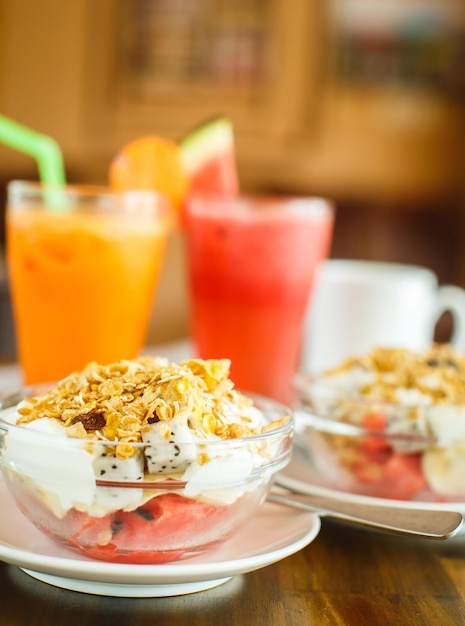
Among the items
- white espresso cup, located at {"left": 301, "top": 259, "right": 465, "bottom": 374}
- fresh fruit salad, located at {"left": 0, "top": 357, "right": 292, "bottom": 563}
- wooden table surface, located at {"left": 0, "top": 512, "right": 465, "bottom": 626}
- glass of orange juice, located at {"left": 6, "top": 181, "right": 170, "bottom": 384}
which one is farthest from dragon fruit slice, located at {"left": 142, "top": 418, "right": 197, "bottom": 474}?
white espresso cup, located at {"left": 301, "top": 259, "right": 465, "bottom": 374}

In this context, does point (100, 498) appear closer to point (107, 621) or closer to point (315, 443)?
point (107, 621)

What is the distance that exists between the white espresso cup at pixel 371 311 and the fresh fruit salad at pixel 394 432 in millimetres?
510

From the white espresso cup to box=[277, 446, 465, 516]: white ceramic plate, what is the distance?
0.51 metres

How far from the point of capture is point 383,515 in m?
0.79

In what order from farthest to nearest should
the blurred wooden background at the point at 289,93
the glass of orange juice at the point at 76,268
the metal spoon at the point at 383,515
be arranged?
the blurred wooden background at the point at 289,93 → the glass of orange juice at the point at 76,268 → the metal spoon at the point at 383,515

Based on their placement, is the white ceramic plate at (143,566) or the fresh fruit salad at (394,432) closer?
the white ceramic plate at (143,566)

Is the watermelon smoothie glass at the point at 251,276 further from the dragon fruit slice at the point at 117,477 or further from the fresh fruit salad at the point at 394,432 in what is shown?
the dragon fruit slice at the point at 117,477

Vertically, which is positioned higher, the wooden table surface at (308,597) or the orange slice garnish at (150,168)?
the orange slice garnish at (150,168)

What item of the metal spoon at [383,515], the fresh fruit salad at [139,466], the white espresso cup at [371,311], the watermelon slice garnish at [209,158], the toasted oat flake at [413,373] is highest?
the watermelon slice garnish at [209,158]

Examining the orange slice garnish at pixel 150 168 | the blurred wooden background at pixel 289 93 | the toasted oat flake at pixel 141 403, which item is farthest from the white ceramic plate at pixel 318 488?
the blurred wooden background at pixel 289 93

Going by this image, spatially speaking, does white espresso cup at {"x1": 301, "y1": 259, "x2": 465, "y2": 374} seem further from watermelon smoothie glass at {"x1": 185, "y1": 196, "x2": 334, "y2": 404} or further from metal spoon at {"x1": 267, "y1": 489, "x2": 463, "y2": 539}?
metal spoon at {"x1": 267, "y1": 489, "x2": 463, "y2": 539}

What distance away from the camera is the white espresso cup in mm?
1513

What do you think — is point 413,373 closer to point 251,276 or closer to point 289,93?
point 251,276

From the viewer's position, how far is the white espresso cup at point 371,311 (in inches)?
59.6
